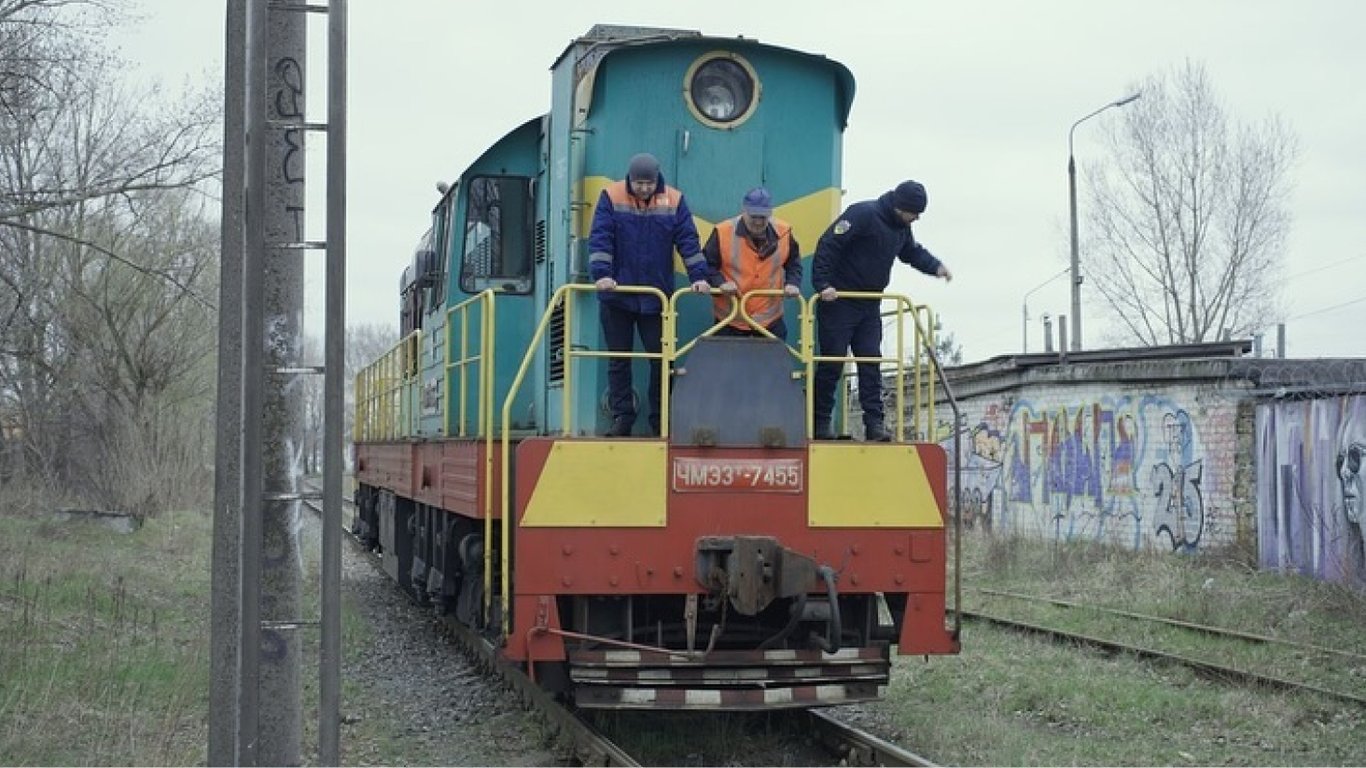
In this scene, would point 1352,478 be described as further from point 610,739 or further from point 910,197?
point 610,739

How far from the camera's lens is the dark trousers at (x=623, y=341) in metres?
7.12

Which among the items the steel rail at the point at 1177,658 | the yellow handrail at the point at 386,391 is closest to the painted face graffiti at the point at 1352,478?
the steel rail at the point at 1177,658

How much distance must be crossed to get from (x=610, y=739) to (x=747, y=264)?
264cm

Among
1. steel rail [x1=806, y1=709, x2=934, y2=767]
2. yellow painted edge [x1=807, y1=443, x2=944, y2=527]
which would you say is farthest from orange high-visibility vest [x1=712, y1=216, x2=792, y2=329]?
steel rail [x1=806, y1=709, x2=934, y2=767]

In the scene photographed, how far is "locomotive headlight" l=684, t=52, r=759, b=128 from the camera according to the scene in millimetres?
7820

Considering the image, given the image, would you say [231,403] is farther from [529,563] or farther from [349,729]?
[349,729]

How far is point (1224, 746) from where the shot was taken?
7.38 metres

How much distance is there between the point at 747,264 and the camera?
7258 mm

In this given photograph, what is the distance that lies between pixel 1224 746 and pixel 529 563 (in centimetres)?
395

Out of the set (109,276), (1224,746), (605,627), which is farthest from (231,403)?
(109,276)

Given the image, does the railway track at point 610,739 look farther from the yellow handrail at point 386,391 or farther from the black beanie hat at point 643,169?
the yellow handrail at point 386,391

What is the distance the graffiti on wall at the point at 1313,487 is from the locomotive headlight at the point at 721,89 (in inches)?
295

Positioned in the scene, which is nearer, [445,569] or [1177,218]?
[445,569]

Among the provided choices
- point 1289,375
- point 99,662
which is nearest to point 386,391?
point 99,662
